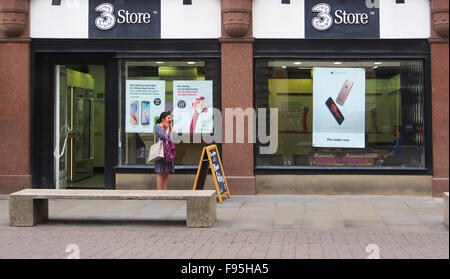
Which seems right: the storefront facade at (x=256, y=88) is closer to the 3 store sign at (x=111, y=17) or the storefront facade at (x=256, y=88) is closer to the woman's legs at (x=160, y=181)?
the 3 store sign at (x=111, y=17)

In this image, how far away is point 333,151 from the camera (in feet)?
42.0

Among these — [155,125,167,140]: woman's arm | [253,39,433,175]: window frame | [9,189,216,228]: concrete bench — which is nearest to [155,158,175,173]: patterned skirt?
[155,125,167,140]: woman's arm

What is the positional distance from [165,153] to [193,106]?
1.75 m

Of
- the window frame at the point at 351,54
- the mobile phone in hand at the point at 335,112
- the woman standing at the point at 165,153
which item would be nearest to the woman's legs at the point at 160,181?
the woman standing at the point at 165,153

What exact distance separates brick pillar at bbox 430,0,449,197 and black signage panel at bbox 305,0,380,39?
1.22m

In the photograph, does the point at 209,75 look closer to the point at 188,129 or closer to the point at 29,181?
the point at 188,129

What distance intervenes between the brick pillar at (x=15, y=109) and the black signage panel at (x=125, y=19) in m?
1.60

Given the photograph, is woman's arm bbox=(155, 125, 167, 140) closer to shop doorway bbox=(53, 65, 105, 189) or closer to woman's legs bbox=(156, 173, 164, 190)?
woman's legs bbox=(156, 173, 164, 190)

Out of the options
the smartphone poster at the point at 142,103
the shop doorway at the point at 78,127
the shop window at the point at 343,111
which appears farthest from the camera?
the shop doorway at the point at 78,127

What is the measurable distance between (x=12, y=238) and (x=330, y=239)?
459 cm

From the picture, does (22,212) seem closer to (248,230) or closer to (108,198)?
(108,198)

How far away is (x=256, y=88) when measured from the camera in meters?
12.8

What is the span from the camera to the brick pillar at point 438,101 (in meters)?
12.2

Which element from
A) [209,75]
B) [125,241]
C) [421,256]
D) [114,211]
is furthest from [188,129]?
[421,256]
